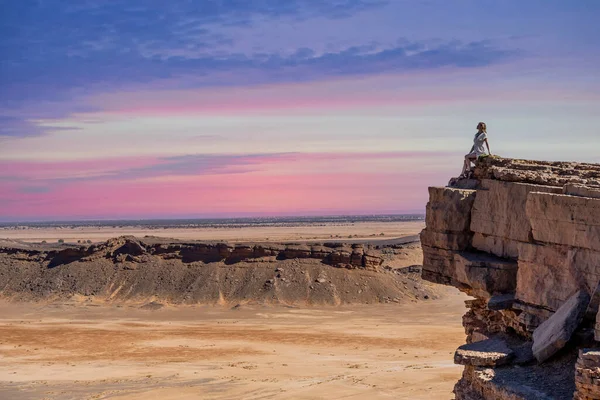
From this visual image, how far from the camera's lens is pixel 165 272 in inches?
2263

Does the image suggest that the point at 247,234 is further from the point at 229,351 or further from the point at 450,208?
the point at 450,208

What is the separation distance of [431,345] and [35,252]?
38.0 m

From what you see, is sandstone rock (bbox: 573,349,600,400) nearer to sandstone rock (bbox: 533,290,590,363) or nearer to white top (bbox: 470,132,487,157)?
sandstone rock (bbox: 533,290,590,363)

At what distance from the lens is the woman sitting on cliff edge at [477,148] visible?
18188 millimetres

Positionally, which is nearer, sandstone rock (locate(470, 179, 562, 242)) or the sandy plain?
sandstone rock (locate(470, 179, 562, 242))

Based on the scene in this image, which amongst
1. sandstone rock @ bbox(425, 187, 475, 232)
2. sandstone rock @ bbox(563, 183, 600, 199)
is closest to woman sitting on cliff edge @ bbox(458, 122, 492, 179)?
sandstone rock @ bbox(425, 187, 475, 232)

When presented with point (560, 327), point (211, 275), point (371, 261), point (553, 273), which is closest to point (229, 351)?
point (211, 275)

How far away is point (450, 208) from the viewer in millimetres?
17547

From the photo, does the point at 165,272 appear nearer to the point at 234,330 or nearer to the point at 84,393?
the point at 234,330

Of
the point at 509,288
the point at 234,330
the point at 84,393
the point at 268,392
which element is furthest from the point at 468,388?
the point at 234,330

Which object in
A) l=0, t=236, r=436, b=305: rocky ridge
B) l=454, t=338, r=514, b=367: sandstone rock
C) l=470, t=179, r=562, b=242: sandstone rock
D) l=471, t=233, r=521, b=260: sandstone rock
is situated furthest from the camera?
l=0, t=236, r=436, b=305: rocky ridge

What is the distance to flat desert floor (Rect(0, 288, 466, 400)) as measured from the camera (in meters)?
27.4

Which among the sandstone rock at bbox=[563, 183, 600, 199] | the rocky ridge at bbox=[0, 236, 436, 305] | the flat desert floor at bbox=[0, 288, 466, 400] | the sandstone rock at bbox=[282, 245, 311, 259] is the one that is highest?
the sandstone rock at bbox=[563, 183, 600, 199]

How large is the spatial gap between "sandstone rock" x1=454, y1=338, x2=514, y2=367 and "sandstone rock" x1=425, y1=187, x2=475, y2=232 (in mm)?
3362
